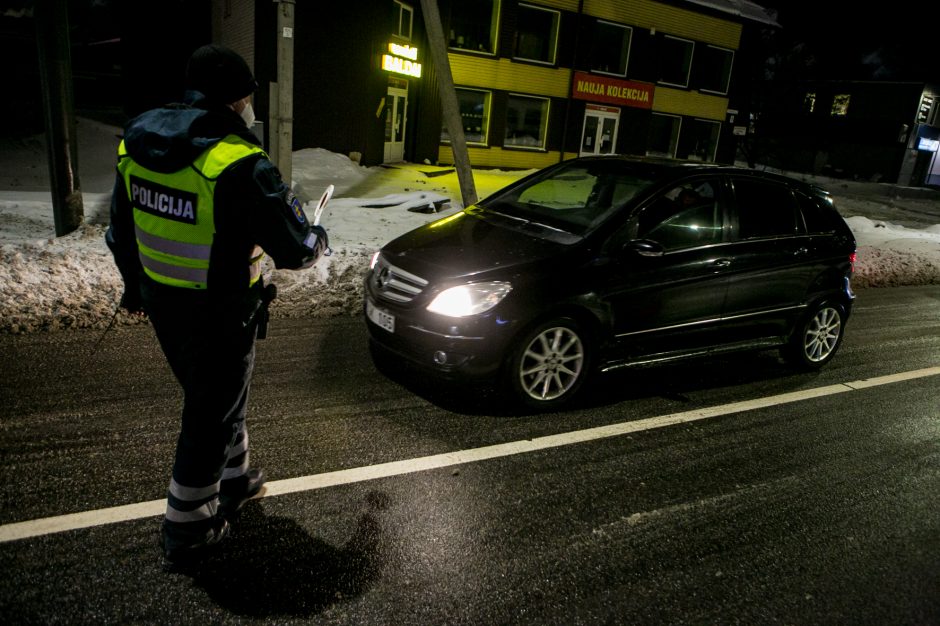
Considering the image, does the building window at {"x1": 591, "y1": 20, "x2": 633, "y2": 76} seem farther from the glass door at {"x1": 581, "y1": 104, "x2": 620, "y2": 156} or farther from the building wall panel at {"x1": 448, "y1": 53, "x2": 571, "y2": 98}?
the building wall panel at {"x1": 448, "y1": 53, "x2": 571, "y2": 98}

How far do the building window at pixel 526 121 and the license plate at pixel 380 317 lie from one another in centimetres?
2125

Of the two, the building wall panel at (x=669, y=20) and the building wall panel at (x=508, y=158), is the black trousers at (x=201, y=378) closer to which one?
the building wall panel at (x=508, y=158)

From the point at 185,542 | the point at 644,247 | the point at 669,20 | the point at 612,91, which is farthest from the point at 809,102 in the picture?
the point at 185,542

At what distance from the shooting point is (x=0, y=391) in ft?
13.1

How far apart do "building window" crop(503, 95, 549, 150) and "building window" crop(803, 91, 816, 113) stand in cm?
3649

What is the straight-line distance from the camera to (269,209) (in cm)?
240

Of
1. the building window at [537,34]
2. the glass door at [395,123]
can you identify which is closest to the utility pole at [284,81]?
the glass door at [395,123]

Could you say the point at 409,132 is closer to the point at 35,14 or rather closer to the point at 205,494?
the point at 35,14

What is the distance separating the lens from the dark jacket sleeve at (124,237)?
102 inches

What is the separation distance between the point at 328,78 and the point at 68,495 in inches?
642

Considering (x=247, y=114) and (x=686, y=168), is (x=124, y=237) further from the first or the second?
(x=686, y=168)

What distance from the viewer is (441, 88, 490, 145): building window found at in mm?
23734

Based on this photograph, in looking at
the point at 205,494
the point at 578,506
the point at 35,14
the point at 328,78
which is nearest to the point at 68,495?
the point at 205,494

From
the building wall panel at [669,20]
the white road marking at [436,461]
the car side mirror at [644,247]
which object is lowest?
the white road marking at [436,461]
